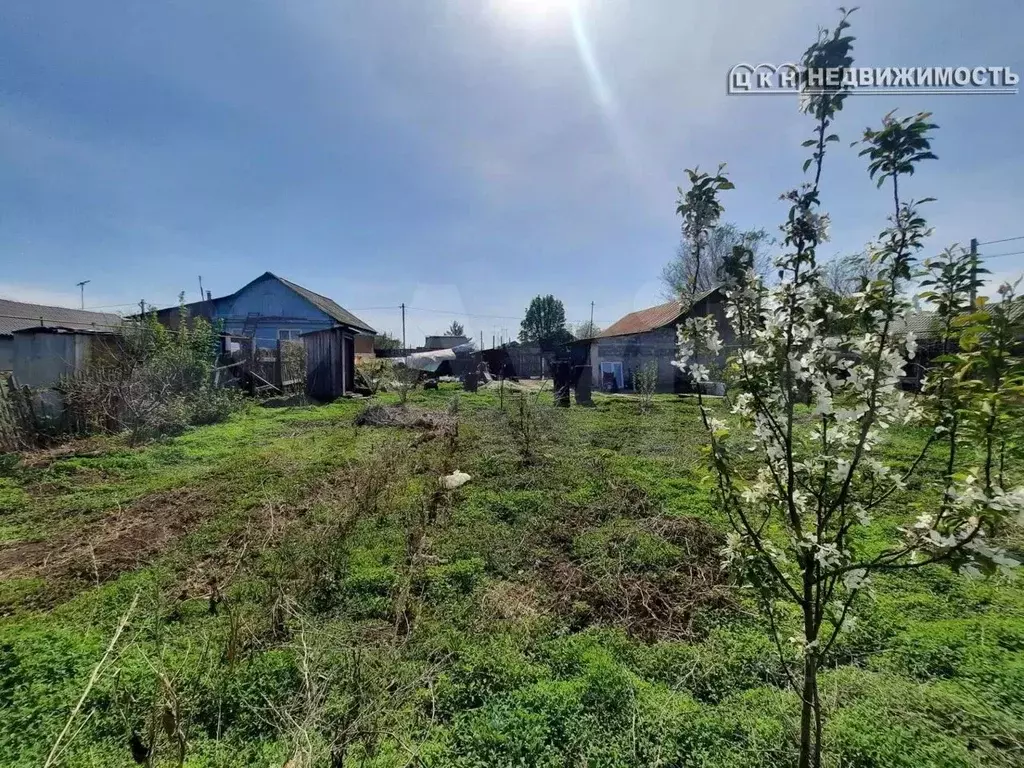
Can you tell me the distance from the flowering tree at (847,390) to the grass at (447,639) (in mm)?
793

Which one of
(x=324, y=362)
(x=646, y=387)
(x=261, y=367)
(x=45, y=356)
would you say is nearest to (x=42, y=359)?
(x=45, y=356)

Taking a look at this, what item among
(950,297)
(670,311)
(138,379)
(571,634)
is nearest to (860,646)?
(571,634)

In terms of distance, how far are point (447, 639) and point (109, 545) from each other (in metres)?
3.37

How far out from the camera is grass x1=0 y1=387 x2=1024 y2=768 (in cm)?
195

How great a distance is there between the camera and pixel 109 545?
12.8 ft

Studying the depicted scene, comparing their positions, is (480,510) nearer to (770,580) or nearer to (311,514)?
(311,514)

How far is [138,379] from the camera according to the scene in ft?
27.2

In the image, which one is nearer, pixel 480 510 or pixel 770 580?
pixel 770 580

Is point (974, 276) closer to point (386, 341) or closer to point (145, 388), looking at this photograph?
point (145, 388)

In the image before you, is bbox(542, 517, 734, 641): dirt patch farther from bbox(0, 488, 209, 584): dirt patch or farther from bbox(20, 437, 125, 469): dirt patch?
bbox(20, 437, 125, 469): dirt patch

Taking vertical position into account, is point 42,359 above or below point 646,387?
above

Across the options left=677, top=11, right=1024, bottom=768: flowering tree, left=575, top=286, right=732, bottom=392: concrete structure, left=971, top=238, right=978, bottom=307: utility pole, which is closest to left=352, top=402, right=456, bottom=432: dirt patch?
left=677, top=11, right=1024, bottom=768: flowering tree

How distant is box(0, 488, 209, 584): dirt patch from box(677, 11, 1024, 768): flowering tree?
4.01 m

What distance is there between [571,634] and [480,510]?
1.98m
